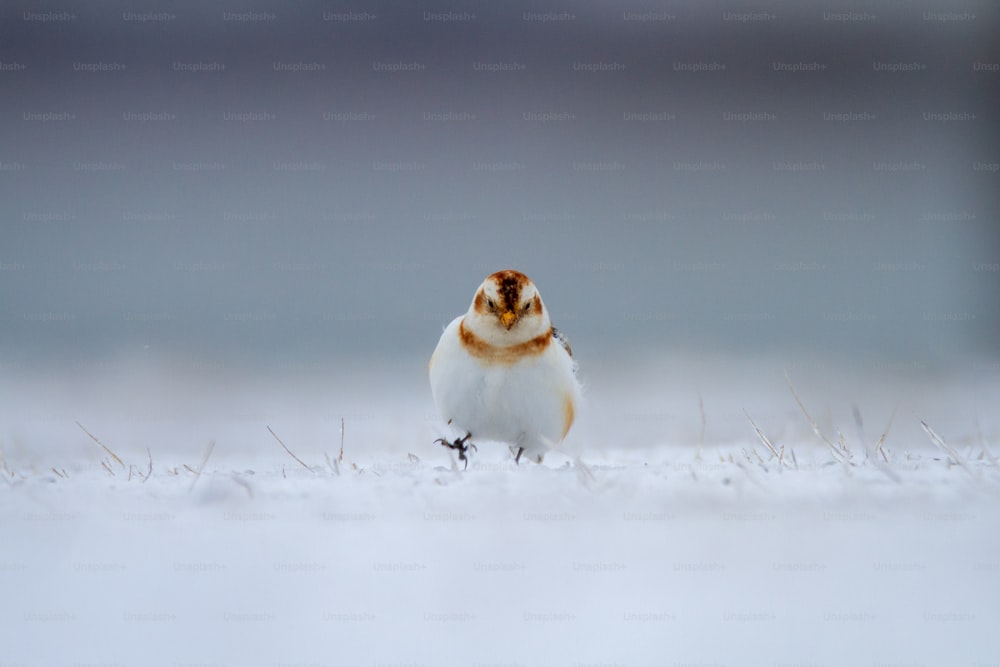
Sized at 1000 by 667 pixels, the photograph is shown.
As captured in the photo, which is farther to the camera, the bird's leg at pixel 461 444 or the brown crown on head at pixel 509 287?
the bird's leg at pixel 461 444

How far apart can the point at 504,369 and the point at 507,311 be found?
0.98ft

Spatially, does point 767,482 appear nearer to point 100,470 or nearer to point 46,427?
point 100,470

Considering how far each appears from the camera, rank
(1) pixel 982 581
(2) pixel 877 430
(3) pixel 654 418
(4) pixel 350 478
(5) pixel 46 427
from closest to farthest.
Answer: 1. (1) pixel 982 581
2. (4) pixel 350 478
3. (2) pixel 877 430
4. (3) pixel 654 418
5. (5) pixel 46 427

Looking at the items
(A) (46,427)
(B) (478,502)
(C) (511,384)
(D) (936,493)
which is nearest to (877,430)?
(C) (511,384)

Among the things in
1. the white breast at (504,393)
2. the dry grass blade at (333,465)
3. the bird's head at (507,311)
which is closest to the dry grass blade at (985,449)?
the white breast at (504,393)

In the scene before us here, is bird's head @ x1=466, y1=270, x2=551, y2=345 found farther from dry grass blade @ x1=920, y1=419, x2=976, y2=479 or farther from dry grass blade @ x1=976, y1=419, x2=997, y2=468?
dry grass blade @ x1=976, y1=419, x2=997, y2=468

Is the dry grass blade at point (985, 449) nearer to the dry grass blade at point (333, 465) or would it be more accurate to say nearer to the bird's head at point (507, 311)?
the bird's head at point (507, 311)

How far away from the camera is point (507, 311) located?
13.3 ft

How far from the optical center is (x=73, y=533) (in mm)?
2352

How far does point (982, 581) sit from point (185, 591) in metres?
1.97

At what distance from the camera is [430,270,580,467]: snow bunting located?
13.5ft

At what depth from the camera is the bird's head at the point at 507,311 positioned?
13.3ft

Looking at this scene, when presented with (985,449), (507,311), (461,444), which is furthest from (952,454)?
(461,444)

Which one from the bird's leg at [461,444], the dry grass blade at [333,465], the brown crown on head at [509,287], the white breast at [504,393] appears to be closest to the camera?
the dry grass blade at [333,465]
